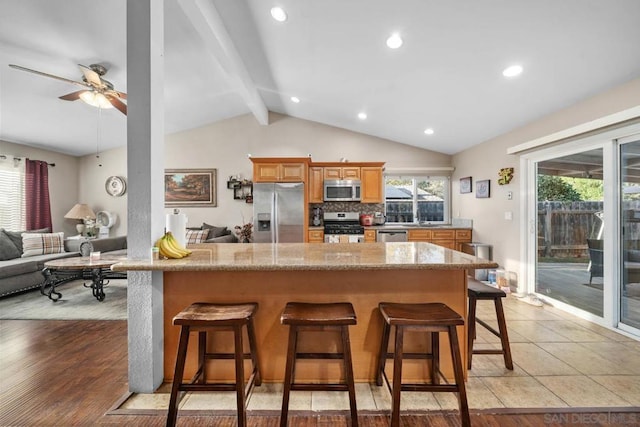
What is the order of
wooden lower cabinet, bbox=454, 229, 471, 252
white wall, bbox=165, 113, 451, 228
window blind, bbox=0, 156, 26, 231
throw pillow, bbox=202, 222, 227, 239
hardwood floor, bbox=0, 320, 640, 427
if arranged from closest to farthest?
hardwood floor, bbox=0, 320, 640, 427 < window blind, bbox=0, 156, 26, 231 < wooden lower cabinet, bbox=454, 229, 471, 252 < throw pillow, bbox=202, 222, 227, 239 < white wall, bbox=165, 113, 451, 228

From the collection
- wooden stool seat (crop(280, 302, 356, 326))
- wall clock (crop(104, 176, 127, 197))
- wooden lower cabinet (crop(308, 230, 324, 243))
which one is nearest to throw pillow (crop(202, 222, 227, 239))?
wooden lower cabinet (crop(308, 230, 324, 243))

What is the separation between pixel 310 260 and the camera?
1.75m

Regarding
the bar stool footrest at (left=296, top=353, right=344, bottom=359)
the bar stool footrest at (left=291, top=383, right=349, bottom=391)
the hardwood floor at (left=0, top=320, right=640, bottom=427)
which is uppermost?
the bar stool footrest at (left=296, top=353, right=344, bottom=359)

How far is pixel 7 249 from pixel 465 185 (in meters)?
7.12

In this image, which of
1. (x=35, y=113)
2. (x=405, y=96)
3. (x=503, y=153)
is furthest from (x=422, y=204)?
(x=35, y=113)

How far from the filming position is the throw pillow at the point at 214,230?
5.41m

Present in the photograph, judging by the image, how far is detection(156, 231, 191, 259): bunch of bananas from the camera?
182 cm

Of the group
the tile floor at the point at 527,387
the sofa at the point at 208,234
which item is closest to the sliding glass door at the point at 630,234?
the tile floor at the point at 527,387

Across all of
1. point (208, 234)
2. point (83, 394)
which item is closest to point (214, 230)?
point (208, 234)

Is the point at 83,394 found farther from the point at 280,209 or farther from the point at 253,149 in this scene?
the point at 253,149

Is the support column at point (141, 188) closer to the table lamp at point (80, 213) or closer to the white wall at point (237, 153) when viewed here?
the white wall at point (237, 153)

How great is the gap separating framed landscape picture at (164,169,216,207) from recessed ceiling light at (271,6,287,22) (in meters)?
3.68

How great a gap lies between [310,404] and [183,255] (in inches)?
48.4

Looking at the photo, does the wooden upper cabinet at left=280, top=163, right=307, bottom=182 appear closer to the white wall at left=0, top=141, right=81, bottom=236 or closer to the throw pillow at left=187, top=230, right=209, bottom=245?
the throw pillow at left=187, top=230, right=209, bottom=245
